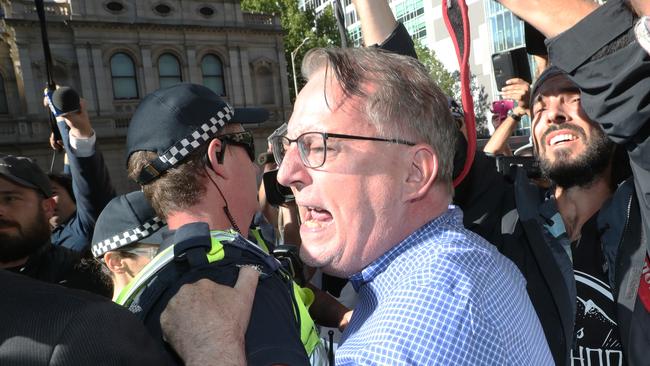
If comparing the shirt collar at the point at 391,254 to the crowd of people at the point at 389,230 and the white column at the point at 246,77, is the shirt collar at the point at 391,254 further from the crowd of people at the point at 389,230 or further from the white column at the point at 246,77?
the white column at the point at 246,77

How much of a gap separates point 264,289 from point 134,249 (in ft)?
4.75

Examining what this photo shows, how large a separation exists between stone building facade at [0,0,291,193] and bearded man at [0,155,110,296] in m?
20.1

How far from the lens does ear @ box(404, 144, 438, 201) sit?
4.66 feet

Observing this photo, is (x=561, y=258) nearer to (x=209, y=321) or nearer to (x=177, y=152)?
(x=209, y=321)

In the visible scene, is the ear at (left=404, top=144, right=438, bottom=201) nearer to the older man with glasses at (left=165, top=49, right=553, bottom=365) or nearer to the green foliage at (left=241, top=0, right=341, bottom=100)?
the older man with glasses at (left=165, top=49, right=553, bottom=365)

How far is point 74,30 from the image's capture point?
72.6 feet

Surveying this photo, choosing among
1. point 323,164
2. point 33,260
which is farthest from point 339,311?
point 33,260

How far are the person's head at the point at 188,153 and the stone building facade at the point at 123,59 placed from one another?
71.0ft

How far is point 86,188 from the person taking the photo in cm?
325

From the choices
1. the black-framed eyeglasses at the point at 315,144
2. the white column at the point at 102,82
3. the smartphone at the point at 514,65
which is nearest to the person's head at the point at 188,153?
the black-framed eyeglasses at the point at 315,144

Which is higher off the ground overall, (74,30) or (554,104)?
(74,30)

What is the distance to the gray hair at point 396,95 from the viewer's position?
1391mm

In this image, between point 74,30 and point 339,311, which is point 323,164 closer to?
point 339,311

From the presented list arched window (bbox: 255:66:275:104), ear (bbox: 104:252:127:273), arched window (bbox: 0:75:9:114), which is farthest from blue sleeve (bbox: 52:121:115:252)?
arched window (bbox: 255:66:275:104)
